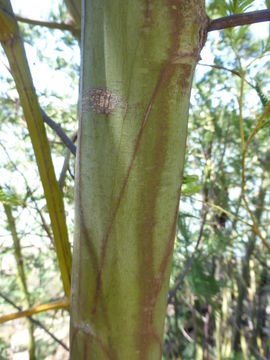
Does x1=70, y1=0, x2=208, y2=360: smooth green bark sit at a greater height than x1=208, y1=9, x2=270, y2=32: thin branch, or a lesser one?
lesser

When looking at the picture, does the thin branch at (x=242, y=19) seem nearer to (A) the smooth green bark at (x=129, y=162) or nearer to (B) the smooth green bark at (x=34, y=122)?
(A) the smooth green bark at (x=129, y=162)

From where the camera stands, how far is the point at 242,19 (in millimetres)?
302

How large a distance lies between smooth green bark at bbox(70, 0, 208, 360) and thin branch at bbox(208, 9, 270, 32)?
0.01 meters

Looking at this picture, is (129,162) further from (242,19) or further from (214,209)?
(214,209)

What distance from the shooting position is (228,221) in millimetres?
1438

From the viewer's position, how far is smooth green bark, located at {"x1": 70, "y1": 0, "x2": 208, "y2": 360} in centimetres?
29

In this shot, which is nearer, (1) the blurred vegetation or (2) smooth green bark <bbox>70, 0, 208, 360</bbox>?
(2) smooth green bark <bbox>70, 0, 208, 360</bbox>

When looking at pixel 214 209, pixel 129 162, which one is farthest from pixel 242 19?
pixel 214 209

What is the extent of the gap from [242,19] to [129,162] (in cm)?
14

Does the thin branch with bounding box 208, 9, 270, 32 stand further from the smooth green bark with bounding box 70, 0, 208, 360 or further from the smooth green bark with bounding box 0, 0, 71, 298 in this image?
the smooth green bark with bounding box 0, 0, 71, 298

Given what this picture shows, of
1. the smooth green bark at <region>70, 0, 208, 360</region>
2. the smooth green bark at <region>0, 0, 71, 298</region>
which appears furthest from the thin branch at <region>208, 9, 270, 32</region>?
the smooth green bark at <region>0, 0, 71, 298</region>

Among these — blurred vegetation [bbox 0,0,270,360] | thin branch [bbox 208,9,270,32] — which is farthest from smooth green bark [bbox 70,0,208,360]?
blurred vegetation [bbox 0,0,270,360]

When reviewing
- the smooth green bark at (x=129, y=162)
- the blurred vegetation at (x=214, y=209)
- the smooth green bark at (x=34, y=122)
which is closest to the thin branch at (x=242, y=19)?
the smooth green bark at (x=129, y=162)

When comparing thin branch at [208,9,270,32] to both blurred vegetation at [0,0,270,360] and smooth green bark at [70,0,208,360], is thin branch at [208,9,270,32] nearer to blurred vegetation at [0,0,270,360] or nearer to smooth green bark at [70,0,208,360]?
smooth green bark at [70,0,208,360]
